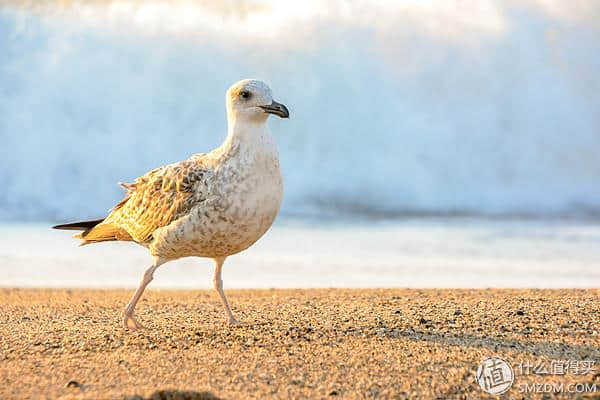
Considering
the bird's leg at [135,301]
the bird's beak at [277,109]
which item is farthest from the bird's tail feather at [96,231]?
the bird's beak at [277,109]

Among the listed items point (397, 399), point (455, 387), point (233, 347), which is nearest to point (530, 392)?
point (455, 387)

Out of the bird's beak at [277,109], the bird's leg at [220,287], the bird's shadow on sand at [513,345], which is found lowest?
the bird's shadow on sand at [513,345]

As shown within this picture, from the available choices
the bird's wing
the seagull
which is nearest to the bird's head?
the seagull

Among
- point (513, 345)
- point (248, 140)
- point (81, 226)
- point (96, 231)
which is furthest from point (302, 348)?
point (81, 226)

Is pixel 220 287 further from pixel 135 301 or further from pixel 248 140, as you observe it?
pixel 248 140

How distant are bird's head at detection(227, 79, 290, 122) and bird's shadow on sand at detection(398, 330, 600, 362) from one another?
265 cm

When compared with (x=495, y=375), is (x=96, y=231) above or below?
above

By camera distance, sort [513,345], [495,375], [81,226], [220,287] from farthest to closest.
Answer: [81,226] → [220,287] → [513,345] → [495,375]

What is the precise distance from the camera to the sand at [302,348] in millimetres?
6461

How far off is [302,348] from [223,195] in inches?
66.2

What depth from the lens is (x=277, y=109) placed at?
8117mm

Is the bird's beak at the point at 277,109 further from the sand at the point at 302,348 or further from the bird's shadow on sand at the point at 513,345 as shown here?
the bird's shadow on sand at the point at 513,345

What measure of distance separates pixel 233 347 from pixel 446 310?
301cm

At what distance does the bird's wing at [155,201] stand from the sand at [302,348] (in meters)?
1.11
